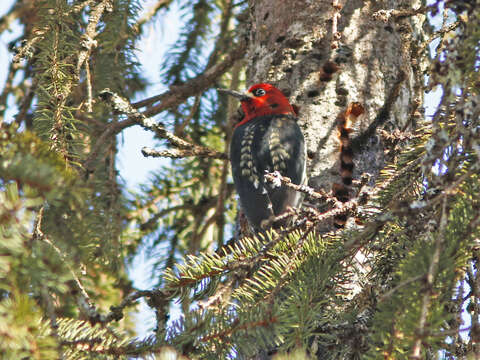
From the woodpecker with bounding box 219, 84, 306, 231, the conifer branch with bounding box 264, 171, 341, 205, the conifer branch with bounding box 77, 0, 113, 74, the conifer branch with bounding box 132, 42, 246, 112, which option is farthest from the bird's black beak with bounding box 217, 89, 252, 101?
the conifer branch with bounding box 264, 171, 341, 205

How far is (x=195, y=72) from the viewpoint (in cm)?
352

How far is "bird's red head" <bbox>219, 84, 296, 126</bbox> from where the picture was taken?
8.86 feet

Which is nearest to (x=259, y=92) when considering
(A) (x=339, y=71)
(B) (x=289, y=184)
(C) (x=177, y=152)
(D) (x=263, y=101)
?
(D) (x=263, y=101)

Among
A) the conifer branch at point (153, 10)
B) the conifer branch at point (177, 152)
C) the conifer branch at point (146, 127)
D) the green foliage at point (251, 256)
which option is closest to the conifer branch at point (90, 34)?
the green foliage at point (251, 256)

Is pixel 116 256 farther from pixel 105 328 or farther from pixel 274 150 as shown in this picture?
pixel 105 328

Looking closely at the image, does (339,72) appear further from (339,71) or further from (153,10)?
(153,10)

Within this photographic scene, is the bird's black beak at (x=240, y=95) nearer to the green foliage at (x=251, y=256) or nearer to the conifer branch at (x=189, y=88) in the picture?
the conifer branch at (x=189, y=88)

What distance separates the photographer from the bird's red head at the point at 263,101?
106 inches

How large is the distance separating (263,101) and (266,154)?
0.32m

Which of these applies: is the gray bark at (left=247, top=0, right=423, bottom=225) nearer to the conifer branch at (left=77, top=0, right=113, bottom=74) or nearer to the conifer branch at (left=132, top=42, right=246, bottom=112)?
the conifer branch at (left=132, top=42, right=246, bottom=112)

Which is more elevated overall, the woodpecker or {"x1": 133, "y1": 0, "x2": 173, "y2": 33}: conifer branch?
{"x1": 133, "y1": 0, "x2": 173, "y2": 33}: conifer branch

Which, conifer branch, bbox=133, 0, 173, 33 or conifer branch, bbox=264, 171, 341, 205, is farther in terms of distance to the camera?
conifer branch, bbox=133, 0, 173, 33

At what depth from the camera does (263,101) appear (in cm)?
297

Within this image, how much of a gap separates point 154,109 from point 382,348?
81.1 inches
